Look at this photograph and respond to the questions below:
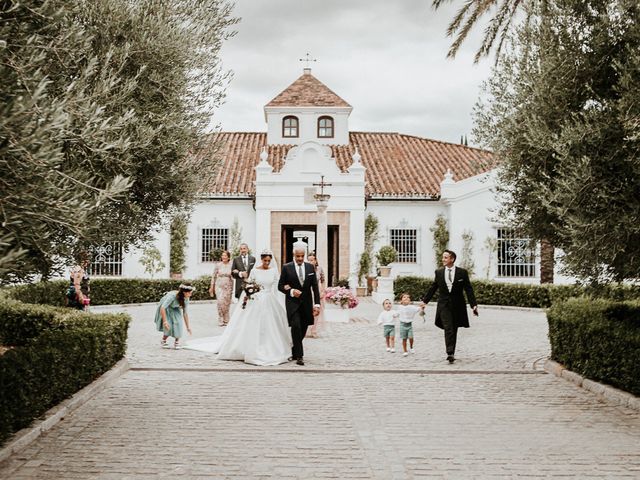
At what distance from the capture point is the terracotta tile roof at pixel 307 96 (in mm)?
31109

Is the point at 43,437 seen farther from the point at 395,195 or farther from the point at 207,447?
the point at 395,195

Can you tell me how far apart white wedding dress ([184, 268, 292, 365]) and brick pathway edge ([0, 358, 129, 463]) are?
206 centimetres

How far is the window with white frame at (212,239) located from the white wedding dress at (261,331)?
1641 centimetres

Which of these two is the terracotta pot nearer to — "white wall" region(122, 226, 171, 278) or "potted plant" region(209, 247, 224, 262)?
"potted plant" region(209, 247, 224, 262)

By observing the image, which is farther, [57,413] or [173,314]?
[173,314]

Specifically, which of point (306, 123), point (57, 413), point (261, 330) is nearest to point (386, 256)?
point (306, 123)

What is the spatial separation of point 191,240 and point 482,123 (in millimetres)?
19270

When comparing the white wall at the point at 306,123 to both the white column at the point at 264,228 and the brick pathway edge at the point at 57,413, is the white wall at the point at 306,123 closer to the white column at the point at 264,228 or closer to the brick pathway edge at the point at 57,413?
the white column at the point at 264,228

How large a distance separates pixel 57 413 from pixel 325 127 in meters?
26.0

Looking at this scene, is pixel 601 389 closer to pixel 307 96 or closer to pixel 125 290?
pixel 125 290

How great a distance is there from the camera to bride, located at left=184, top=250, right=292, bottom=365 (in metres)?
10.6

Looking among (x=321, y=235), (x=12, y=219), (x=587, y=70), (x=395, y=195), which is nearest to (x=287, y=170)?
(x=395, y=195)

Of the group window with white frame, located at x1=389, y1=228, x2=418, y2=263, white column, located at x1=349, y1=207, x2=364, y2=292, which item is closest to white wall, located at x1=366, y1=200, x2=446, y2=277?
window with white frame, located at x1=389, y1=228, x2=418, y2=263

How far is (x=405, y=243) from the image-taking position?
27.9 metres
